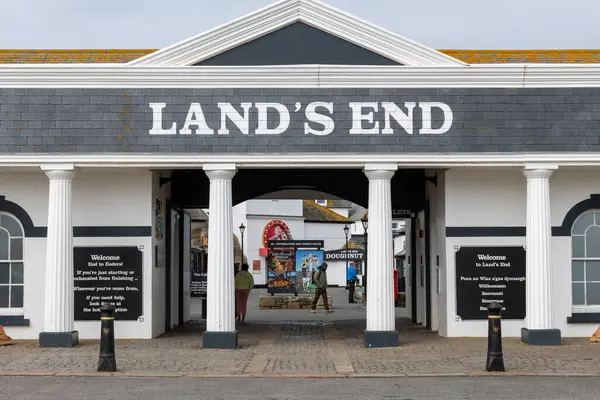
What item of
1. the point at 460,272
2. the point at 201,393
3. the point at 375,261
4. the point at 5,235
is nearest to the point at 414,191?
the point at 460,272

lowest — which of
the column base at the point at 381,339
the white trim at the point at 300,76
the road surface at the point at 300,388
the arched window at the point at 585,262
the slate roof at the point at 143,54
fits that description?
the road surface at the point at 300,388

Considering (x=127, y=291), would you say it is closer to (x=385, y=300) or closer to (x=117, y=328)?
(x=117, y=328)

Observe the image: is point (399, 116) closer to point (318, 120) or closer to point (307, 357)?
point (318, 120)

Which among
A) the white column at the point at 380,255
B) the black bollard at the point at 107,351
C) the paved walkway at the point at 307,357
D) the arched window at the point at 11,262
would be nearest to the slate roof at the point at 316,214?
the paved walkway at the point at 307,357

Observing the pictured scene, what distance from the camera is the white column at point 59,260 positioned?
18.7 metres

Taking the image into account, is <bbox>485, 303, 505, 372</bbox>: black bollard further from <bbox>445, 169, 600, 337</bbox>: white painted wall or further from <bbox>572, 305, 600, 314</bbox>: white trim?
<bbox>572, 305, 600, 314</bbox>: white trim

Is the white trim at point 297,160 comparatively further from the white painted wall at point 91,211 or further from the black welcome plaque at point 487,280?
the black welcome plaque at point 487,280

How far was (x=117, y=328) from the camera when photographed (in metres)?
20.4

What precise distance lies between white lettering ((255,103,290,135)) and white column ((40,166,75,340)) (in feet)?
12.5

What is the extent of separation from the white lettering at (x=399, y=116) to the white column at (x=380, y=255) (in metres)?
0.74

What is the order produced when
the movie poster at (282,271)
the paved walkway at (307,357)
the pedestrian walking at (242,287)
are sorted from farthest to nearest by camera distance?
the movie poster at (282,271) → the pedestrian walking at (242,287) → the paved walkway at (307,357)

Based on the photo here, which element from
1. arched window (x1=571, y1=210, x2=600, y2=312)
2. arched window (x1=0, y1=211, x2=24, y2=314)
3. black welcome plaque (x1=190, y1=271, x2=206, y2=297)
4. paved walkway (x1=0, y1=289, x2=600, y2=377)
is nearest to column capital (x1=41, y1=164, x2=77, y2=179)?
arched window (x1=0, y1=211, x2=24, y2=314)

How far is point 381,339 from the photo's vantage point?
18.7 metres

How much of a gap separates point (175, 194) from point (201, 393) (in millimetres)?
10490
